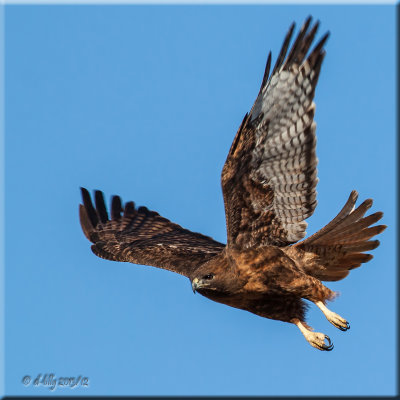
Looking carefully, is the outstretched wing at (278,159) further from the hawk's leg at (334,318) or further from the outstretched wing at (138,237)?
the outstretched wing at (138,237)

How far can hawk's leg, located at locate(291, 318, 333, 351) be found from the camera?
9992mm

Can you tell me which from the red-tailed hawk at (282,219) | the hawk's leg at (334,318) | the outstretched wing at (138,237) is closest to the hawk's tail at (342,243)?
the red-tailed hawk at (282,219)

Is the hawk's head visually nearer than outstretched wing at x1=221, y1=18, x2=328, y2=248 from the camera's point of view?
No

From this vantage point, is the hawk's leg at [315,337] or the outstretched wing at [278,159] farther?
the hawk's leg at [315,337]

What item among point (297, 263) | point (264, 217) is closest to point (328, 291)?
point (297, 263)

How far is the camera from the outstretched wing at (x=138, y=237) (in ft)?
37.9

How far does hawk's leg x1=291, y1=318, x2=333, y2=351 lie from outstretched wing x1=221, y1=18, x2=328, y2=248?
105cm

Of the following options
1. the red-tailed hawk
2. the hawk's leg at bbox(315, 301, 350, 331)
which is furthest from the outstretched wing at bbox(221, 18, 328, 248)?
the hawk's leg at bbox(315, 301, 350, 331)

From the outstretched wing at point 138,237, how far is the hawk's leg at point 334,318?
1795mm

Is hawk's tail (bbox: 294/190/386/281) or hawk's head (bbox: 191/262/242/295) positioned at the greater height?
hawk's tail (bbox: 294/190/386/281)

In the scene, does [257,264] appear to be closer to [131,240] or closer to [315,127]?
[315,127]

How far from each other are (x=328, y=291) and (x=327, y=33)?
3.15 metres

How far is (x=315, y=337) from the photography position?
10047 mm

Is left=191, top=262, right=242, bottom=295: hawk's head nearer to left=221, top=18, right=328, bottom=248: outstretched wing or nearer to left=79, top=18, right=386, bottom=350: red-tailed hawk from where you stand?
left=79, top=18, right=386, bottom=350: red-tailed hawk
